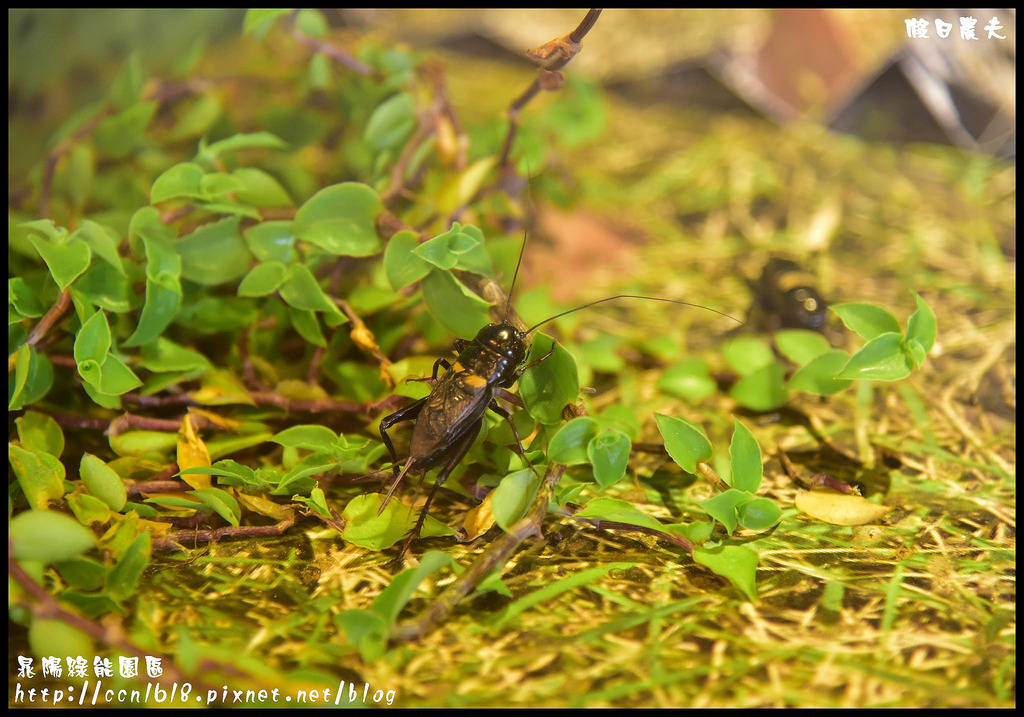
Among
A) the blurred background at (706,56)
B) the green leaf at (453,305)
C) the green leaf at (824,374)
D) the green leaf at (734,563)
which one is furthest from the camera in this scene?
the blurred background at (706,56)

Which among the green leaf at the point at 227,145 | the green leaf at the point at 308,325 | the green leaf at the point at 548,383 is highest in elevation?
the green leaf at the point at 227,145

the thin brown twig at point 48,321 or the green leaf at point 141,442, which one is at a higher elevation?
the thin brown twig at point 48,321

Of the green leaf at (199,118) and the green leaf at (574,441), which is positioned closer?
the green leaf at (574,441)

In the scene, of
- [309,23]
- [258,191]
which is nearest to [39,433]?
[258,191]

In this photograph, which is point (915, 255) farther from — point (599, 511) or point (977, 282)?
point (599, 511)

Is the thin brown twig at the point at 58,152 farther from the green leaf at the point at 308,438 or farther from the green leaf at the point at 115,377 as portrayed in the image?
the green leaf at the point at 308,438

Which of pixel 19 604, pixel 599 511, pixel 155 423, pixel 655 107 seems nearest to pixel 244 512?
pixel 155 423

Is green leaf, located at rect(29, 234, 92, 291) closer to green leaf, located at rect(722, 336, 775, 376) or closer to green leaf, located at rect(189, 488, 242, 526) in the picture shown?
green leaf, located at rect(189, 488, 242, 526)

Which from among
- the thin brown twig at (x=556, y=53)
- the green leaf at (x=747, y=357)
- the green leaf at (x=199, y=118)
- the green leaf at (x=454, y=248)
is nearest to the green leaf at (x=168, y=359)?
the green leaf at (x=454, y=248)
